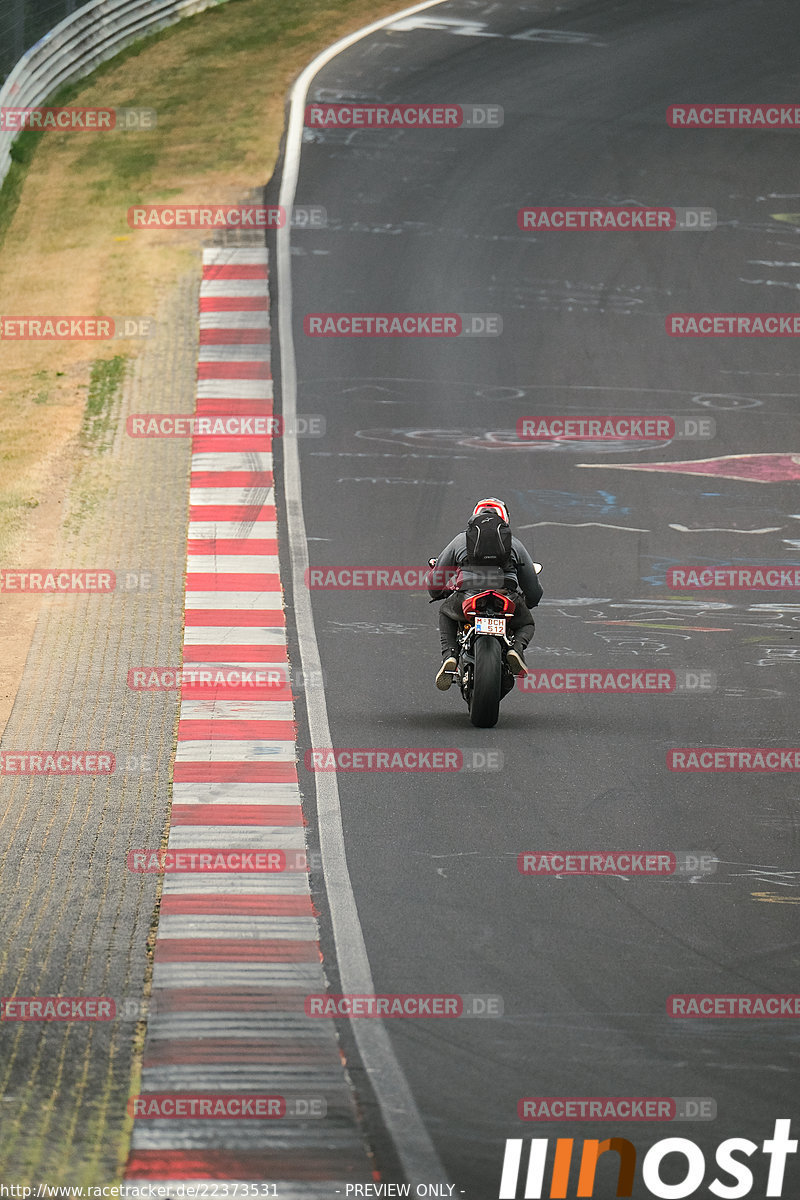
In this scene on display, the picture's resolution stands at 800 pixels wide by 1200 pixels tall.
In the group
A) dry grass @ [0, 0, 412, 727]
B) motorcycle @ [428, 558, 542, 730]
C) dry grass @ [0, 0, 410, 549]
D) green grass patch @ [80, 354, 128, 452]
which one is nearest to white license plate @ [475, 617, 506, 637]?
motorcycle @ [428, 558, 542, 730]

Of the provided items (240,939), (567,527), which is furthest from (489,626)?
(567,527)

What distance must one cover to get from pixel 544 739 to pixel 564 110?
1967cm

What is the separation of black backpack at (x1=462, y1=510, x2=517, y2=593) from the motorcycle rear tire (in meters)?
0.57

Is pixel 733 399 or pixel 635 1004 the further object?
pixel 733 399

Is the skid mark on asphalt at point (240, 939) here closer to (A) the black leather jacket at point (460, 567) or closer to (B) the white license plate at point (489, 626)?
(A) the black leather jacket at point (460, 567)

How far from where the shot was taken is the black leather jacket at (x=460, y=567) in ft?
40.3

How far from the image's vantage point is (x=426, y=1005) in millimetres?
8211

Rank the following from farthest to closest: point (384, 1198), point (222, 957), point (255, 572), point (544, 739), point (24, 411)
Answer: point (24, 411) < point (255, 572) < point (544, 739) < point (222, 957) < point (384, 1198)

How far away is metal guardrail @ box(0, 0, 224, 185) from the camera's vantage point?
26984 mm

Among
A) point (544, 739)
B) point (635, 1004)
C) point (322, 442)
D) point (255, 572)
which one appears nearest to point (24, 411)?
point (322, 442)

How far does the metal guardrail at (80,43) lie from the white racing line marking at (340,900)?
373 inches

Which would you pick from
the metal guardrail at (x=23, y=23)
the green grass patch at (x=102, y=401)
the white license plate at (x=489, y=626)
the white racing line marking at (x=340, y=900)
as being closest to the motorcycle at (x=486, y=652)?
the white license plate at (x=489, y=626)

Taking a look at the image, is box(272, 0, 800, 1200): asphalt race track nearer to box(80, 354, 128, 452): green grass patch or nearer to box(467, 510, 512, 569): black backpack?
box(467, 510, 512, 569): black backpack

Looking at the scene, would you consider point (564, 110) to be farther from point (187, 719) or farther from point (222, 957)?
point (222, 957)
